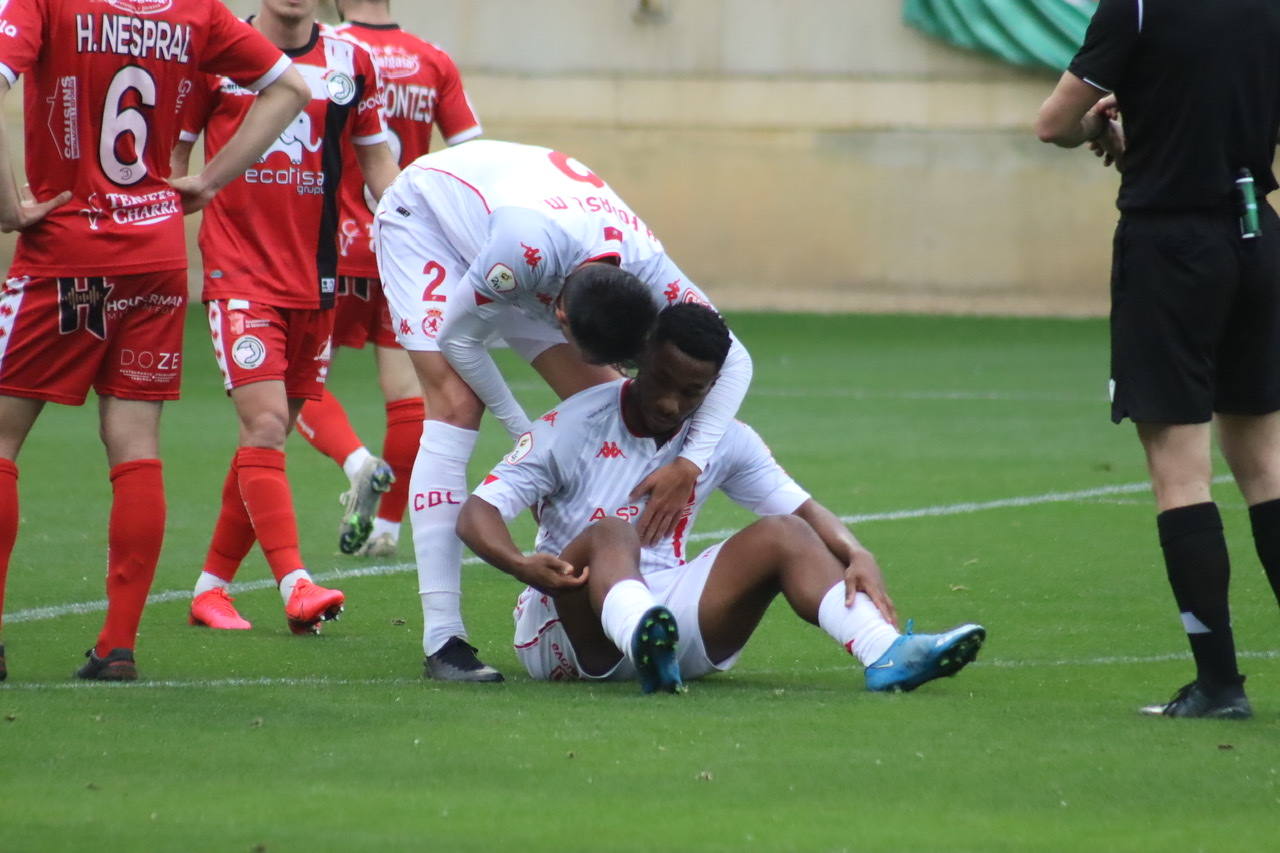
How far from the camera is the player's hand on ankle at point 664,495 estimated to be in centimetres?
533

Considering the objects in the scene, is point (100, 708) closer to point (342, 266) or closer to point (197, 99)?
point (197, 99)

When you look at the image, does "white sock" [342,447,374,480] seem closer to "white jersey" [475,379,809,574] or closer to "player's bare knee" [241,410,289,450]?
Answer: "player's bare knee" [241,410,289,450]

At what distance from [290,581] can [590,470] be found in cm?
151

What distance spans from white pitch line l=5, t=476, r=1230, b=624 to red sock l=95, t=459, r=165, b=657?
1.21 metres

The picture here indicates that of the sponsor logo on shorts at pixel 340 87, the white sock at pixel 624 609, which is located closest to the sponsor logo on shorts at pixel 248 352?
the sponsor logo on shorts at pixel 340 87

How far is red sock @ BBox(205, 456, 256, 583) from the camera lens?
683cm

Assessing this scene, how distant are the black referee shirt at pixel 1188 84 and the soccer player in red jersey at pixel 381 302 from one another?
12.8 feet

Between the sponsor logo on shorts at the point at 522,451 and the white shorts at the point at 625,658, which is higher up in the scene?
the sponsor logo on shorts at the point at 522,451

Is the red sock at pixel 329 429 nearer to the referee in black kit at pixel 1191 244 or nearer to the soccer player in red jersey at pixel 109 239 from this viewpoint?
the soccer player in red jersey at pixel 109 239

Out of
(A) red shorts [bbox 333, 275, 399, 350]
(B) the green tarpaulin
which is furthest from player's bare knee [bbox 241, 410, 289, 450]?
(B) the green tarpaulin

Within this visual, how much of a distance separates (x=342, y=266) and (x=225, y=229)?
1.58m

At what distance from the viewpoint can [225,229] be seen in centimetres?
698

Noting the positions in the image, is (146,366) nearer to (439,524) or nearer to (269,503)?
(439,524)

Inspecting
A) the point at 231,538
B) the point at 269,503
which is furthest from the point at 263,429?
the point at 231,538
